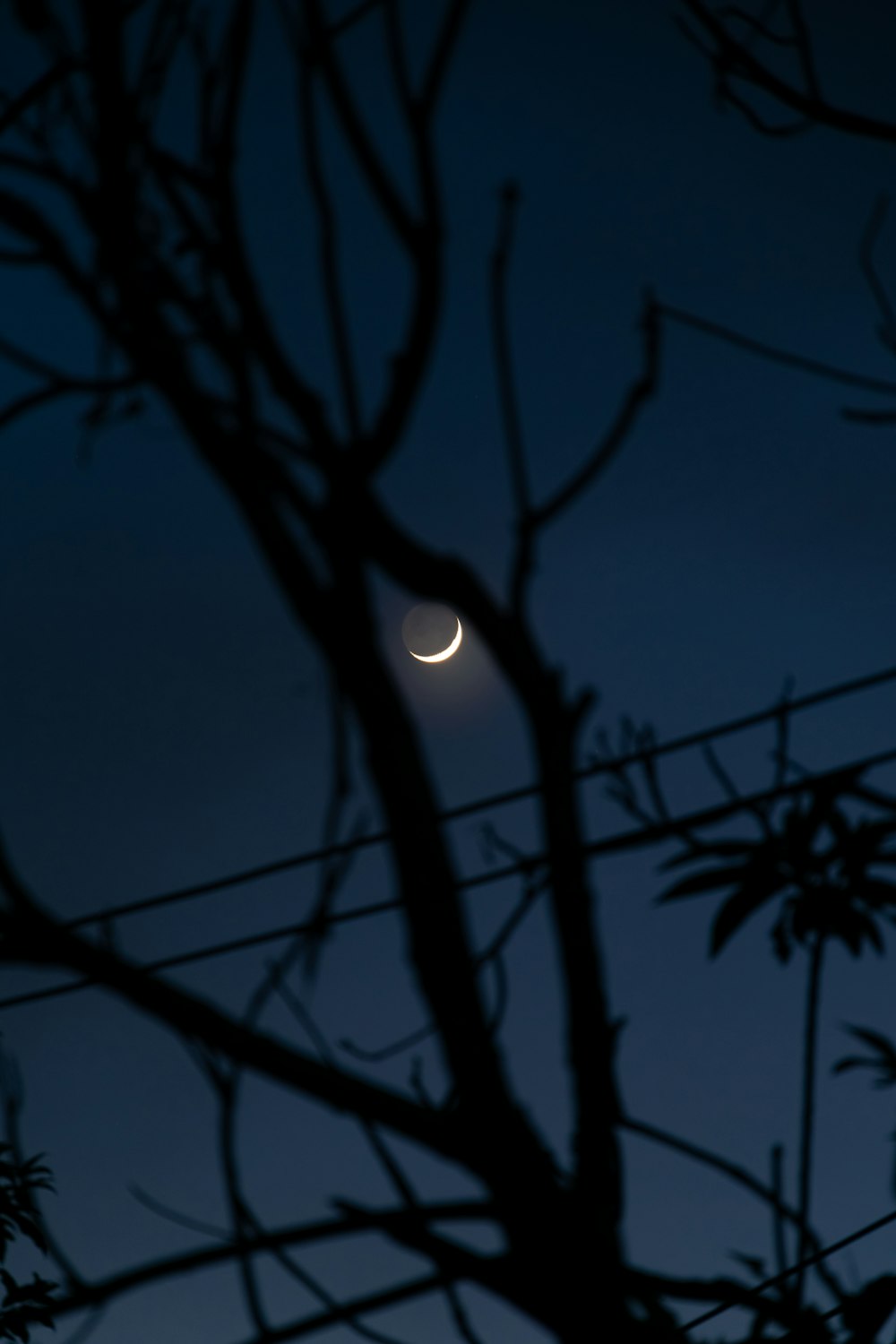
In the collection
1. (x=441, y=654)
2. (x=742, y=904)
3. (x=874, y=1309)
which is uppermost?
(x=441, y=654)

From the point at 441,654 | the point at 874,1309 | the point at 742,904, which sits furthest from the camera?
the point at 441,654

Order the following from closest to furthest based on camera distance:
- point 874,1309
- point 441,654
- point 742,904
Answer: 1. point 874,1309
2. point 742,904
3. point 441,654

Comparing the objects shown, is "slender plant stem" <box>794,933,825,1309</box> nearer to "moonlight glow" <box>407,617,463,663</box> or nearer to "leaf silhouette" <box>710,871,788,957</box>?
"leaf silhouette" <box>710,871,788,957</box>

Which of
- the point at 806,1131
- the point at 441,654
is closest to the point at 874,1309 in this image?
the point at 806,1131

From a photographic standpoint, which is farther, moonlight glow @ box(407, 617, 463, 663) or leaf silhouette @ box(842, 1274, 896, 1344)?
moonlight glow @ box(407, 617, 463, 663)

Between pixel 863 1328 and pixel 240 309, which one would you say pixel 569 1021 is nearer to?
pixel 863 1328

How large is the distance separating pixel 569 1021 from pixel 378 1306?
102 cm

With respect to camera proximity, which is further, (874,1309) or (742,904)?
(742,904)

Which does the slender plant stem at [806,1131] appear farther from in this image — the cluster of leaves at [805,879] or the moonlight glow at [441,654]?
the moonlight glow at [441,654]

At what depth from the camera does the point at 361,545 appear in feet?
18.4

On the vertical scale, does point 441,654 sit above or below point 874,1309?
above

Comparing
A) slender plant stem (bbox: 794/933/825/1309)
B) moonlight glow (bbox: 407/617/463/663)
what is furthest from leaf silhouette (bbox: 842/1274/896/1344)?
moonlight glow (bbox: 407/617/463/663)

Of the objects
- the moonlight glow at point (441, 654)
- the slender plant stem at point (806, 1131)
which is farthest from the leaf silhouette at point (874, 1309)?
the moonlight glow at point (441, 654)

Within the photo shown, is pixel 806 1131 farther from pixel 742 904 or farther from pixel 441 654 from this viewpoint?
pixel 441 654
